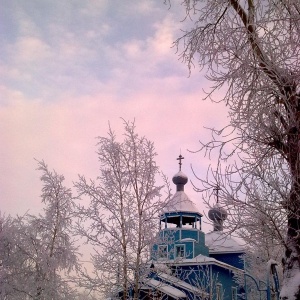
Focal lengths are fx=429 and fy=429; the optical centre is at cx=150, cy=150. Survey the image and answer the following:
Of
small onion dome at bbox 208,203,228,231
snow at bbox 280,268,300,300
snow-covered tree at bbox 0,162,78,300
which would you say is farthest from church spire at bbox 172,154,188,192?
snow at bbox 280,268,300,300

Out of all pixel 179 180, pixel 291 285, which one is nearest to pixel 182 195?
pixel 179 180

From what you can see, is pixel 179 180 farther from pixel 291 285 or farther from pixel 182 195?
pixel 291 285

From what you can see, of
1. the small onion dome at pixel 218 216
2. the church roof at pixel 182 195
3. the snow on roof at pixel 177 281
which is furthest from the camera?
the church roof at pixel 182 195

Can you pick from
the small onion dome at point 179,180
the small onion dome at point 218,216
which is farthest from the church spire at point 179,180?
the small onion dome at point 218,216

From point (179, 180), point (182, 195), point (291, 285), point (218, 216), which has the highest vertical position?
point (179, 180)

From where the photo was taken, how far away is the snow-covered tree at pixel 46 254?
614 inches

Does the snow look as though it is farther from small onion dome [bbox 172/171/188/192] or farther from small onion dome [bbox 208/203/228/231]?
small onion dome [bbox 172/171/188/192]

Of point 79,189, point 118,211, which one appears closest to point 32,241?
point 79,189

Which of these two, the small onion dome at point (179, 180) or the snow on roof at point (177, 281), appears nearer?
the snow on roof at point (177, 281)

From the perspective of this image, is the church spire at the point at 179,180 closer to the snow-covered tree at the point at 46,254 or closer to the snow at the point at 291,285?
the snow-covered tree at the point at 46,254

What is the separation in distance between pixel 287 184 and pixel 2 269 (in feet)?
48.4

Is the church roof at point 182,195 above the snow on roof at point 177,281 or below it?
above

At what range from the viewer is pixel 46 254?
1594 centimetres

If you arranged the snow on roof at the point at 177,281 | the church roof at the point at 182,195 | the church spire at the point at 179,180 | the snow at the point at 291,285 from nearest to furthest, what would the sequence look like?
the snow at the point at 291,285, the snow on roof at the point at 177,281, the church roof at the point at 182,195, the church spire at the point at 179,180
